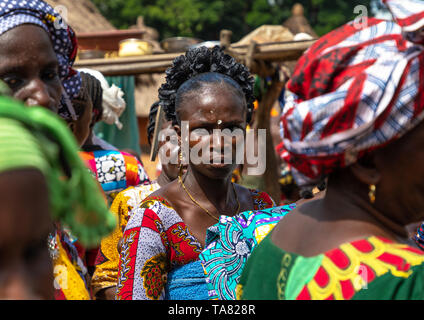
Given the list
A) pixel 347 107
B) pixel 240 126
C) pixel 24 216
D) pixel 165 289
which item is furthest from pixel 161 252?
pixel 24 216

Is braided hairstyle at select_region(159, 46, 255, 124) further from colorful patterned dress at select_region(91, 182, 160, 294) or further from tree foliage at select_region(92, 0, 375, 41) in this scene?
tree foliage at select_region(92, 0, 375, 41)

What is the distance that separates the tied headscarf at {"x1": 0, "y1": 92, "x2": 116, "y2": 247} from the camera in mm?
1062

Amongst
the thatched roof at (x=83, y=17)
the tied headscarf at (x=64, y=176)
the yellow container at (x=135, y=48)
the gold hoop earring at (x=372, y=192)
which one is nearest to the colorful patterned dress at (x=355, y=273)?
the gold hoop earring at (x=372, y=192)

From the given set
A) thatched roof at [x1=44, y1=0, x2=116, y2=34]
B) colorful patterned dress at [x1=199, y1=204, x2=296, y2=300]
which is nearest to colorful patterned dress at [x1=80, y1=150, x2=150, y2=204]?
colorful patterned dress at [x1=199, y1=204, x2=296, y2=300]

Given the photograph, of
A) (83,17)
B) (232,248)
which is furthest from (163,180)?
(83,17)

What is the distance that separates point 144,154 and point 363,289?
13650 mm

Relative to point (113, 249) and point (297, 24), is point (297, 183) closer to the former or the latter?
point (113, 249)

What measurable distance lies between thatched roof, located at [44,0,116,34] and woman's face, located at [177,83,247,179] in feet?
37.7

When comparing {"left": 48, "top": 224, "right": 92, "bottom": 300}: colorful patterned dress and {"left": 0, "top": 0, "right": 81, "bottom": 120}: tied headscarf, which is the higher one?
{"left": 0, "top": 0, "right": 81, "bottom": 120}: tied headscarf

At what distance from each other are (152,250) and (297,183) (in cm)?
105

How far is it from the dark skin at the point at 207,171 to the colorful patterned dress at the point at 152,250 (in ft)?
0.30

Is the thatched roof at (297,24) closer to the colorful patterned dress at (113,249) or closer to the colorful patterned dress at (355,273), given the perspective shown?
the colorful patterned dress at (113,249)

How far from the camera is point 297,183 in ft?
5.22

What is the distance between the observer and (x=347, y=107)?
1.33 meters
